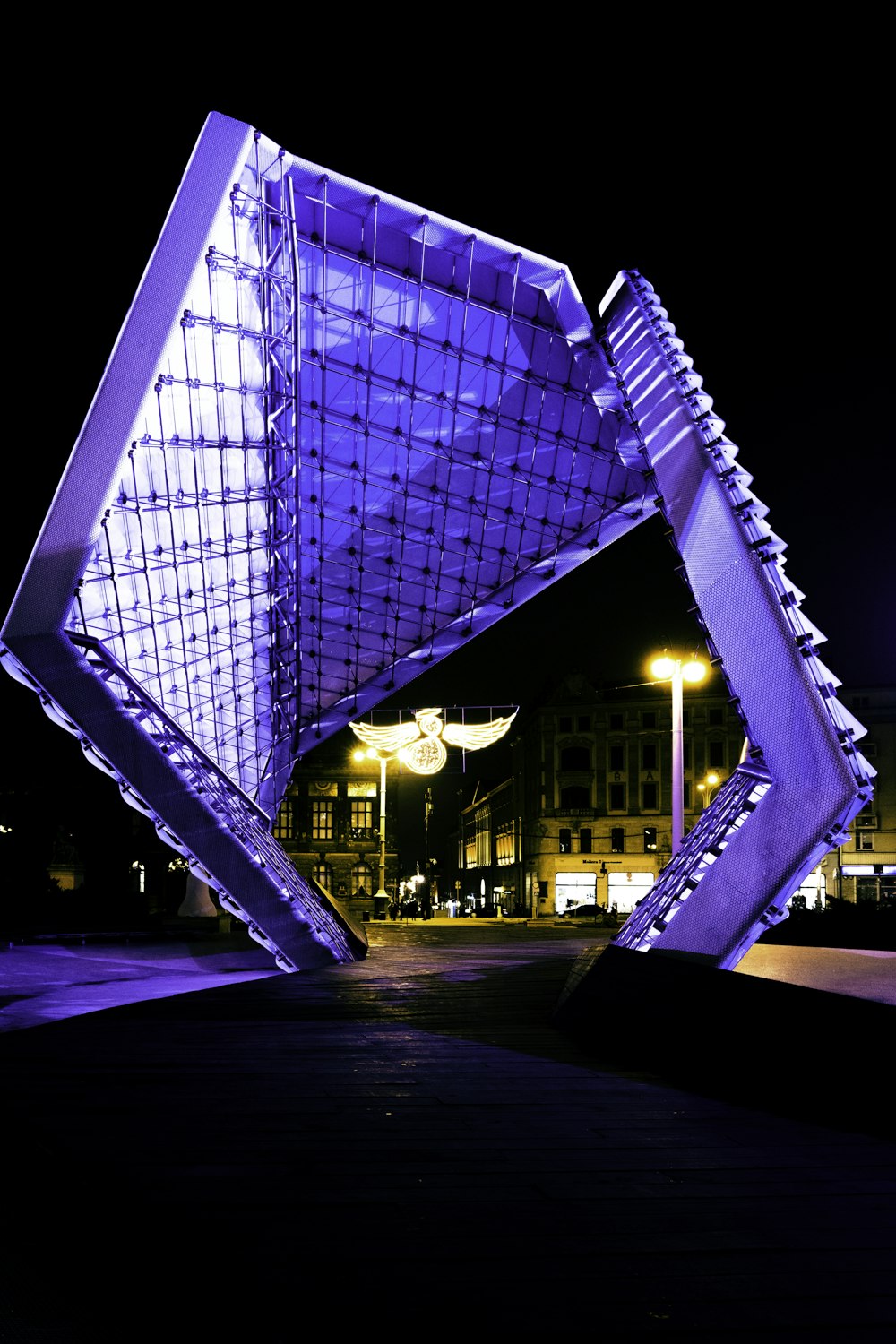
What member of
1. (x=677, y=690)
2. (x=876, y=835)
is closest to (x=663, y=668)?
(x=677, y=690)

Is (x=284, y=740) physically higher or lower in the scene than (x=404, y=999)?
higher

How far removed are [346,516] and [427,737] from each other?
40.7ft

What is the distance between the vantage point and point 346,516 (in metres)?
36.7

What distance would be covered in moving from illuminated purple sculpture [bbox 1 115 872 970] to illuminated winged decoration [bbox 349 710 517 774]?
5.58ft

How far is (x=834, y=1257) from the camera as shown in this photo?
4.99 meters

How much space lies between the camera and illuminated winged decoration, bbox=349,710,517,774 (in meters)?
45.9

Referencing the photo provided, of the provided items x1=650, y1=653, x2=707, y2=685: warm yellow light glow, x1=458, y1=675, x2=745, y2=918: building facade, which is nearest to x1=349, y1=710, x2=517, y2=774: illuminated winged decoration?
x1=650, y1=653, x2=707, y2=685: warm yellow light glow

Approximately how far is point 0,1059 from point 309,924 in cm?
1349

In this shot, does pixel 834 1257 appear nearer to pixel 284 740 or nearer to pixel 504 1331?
pixel 504 1331

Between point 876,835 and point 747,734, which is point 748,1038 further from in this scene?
point 876,835

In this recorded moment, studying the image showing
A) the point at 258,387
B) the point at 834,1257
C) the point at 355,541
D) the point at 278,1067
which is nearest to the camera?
the point at 834,1257

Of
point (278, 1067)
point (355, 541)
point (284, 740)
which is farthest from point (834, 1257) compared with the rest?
point (284, 740)

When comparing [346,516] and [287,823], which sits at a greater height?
[346,516]

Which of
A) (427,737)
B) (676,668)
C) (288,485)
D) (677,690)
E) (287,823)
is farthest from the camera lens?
(287,823)
